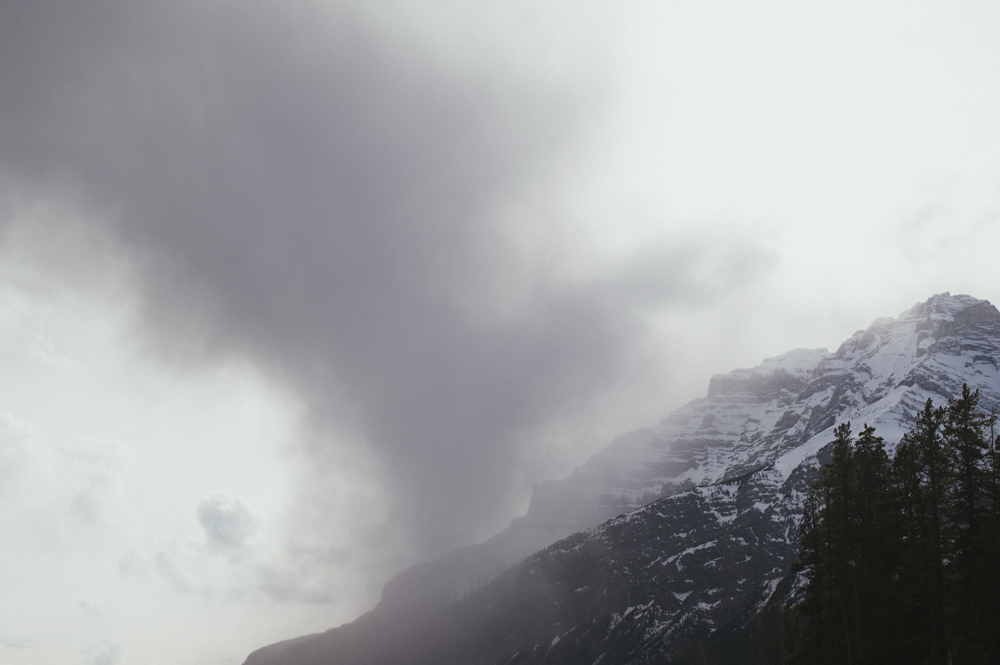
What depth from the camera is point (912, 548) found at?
5372 cm

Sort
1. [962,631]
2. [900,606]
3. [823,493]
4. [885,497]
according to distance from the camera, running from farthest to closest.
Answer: [823,493]
[885,497]
[900,606]
[962,631]

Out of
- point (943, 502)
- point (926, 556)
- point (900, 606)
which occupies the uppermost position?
point (943, 502)

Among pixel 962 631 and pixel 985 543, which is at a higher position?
pixel 985 543

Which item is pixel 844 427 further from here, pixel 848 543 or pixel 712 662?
pixel 712 662

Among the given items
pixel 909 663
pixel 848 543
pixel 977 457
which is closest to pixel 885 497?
pixel 848 543

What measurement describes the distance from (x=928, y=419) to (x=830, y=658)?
22.8 m

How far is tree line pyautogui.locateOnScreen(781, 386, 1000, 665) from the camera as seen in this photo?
47719mm

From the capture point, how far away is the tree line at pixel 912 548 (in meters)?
47.7

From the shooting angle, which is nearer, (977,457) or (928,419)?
(977,457)

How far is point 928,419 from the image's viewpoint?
51.6 m

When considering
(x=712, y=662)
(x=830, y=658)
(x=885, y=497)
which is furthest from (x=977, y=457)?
(x=712, y=662)

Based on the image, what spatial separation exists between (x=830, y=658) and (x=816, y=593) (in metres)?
5.26

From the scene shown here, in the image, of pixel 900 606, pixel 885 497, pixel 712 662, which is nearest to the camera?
pixel 900 606

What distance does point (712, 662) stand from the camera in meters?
159
